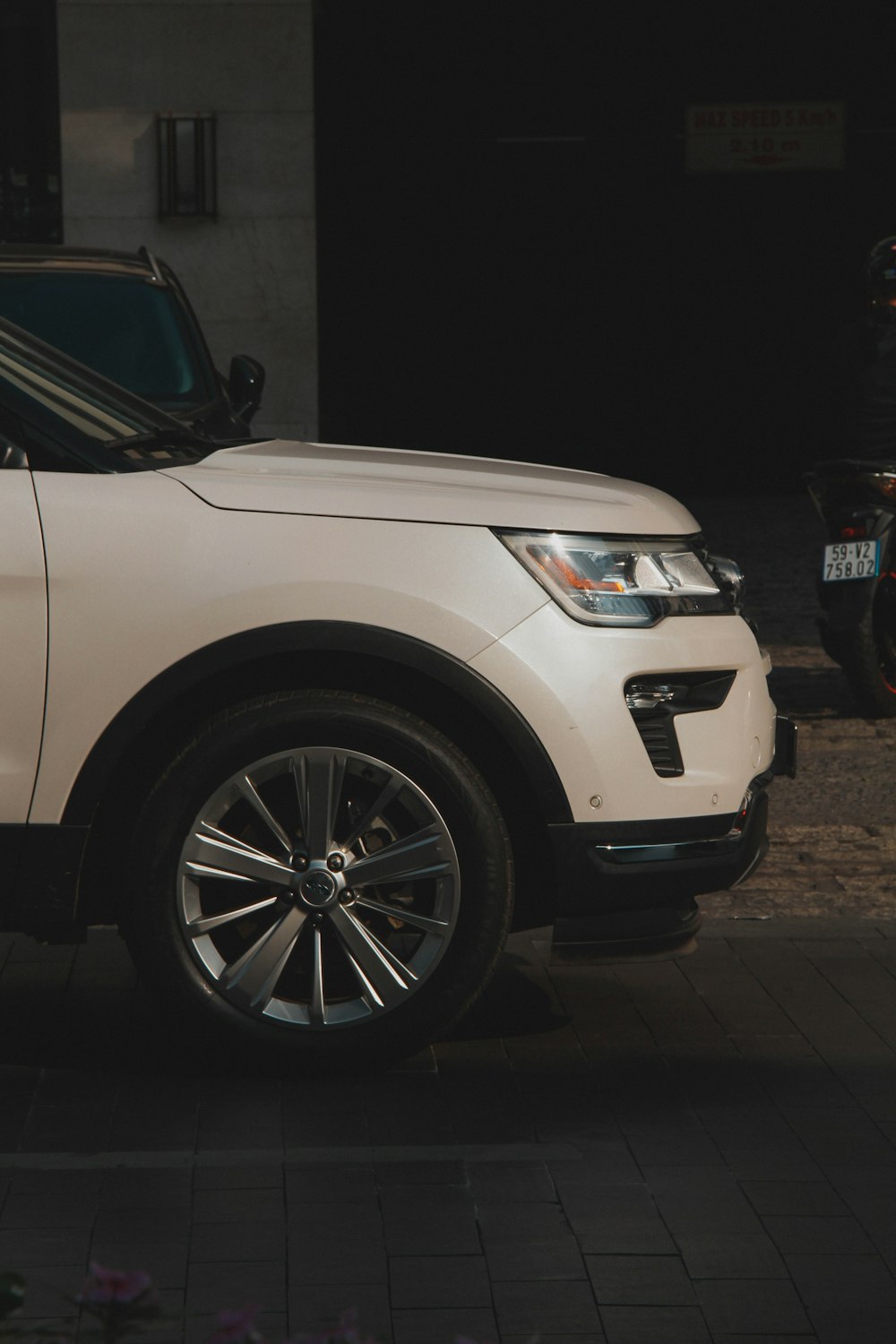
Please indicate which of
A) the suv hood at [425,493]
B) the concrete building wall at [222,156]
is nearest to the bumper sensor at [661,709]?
the suv hood at [425,493]

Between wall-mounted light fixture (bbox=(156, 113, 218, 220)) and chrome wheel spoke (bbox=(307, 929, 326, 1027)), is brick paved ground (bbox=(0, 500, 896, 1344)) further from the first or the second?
wall-mounted light fixture (bbox=(156, 113, 218, 220))

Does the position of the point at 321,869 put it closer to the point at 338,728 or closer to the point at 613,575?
the point at 338,728

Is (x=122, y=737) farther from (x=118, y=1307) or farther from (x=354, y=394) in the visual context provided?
(x=354, y=394)

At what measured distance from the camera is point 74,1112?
4543 millimetres

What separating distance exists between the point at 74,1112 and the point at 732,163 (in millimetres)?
13706

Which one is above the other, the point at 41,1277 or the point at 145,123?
the point at 145,123

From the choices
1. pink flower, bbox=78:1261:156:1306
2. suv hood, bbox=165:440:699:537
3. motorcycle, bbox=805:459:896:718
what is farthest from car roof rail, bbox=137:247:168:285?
pink flower, bbox=78:1261:156:1306

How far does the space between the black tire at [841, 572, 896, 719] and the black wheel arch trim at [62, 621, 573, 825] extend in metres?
4.36

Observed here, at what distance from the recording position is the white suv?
15.1 feet

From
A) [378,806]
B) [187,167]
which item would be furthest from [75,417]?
[187,167]

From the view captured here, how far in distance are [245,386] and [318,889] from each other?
207 inches

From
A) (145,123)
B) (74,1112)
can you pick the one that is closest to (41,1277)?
(74,1112)

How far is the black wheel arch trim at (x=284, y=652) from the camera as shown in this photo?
460 cm

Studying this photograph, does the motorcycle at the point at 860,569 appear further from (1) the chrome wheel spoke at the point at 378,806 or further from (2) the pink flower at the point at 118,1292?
(2) the pink flower at the point at 118,1292
